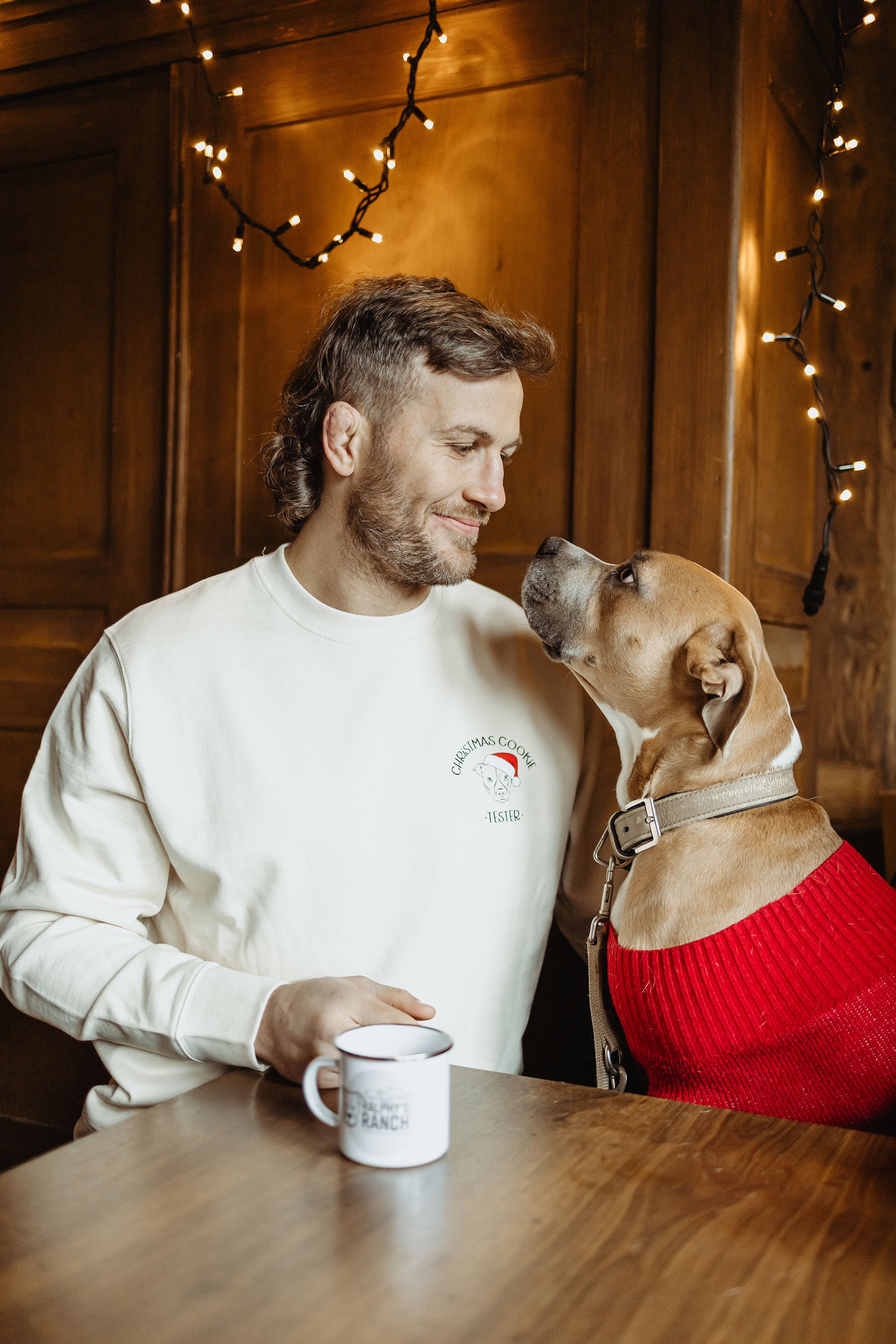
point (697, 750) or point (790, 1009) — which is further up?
point (697, 750)

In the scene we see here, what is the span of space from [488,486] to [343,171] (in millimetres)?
850

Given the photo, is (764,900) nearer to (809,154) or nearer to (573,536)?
(573,536)

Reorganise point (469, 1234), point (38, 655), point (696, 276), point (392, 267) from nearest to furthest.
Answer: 1. point (469, 1234)
2. point (696, 276)
3. point (392, 267)
4. point (38, 655)

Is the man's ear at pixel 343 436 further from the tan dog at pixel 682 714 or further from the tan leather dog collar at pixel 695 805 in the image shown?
the tan leather dog collar at pixel 695 805

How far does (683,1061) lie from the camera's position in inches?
47.0

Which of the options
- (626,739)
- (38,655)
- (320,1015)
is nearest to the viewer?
(320,1015)

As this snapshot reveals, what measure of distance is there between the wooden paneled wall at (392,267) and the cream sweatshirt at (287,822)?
516mm

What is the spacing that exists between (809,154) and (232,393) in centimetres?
129

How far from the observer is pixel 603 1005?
1321 mm

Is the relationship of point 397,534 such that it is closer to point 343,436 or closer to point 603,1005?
point 343,436

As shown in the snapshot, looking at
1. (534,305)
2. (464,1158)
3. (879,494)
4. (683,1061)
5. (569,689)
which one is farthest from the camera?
(879,494)

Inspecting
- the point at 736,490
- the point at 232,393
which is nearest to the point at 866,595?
the point at 736,490

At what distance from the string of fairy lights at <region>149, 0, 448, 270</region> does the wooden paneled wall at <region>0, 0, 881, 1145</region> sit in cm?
3

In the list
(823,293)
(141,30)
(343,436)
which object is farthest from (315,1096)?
(141,30)
